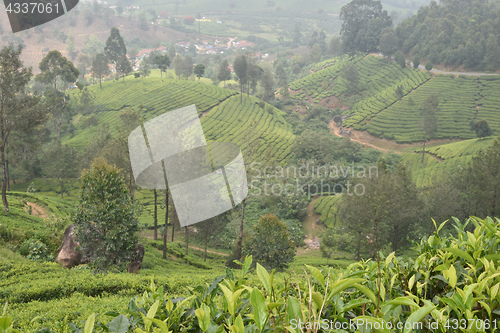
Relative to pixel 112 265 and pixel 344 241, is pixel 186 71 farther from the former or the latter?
pixel 112 265

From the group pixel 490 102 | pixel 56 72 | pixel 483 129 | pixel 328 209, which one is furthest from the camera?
pixel 490 102

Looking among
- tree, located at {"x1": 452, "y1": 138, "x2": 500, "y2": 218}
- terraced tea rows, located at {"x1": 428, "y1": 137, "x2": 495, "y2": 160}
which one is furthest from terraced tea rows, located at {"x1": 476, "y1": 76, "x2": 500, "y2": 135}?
tree, located at {"x1": 452, "y1": 138, "x2": 500, "y2": 218}

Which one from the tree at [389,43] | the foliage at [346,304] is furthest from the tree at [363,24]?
the foliage at [346,304]

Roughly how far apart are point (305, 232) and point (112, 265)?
17.3m

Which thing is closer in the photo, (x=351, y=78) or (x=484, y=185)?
(x=484, y=185)

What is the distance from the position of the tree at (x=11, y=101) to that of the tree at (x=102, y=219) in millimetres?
5919

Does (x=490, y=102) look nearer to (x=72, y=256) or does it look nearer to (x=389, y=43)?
(x=389, y=43)

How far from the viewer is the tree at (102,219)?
309 inches

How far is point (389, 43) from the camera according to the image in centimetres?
5659

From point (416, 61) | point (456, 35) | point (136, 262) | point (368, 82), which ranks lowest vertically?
point (136, 262)

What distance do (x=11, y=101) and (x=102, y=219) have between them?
7.65 meters

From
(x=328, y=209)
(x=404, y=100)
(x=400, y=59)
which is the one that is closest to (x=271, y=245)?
(x=328, y=209)

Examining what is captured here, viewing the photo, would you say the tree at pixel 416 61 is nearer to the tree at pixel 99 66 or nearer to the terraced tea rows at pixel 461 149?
the terraced tea rows at pixel 461 149

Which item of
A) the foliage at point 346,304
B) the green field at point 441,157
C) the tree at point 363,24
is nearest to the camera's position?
the foliage at point 346,304
